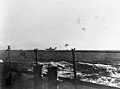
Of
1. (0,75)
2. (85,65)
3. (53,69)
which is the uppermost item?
(53,69)

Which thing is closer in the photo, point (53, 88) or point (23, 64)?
point (53, 88)

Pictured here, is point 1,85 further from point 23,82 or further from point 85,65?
point 85,65

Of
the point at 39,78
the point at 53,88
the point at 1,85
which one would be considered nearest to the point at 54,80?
the point at 53,88

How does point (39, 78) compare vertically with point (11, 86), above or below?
above

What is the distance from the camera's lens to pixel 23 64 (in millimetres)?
11195

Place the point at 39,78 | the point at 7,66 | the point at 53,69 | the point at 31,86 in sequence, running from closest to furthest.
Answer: the point at 53,69
the point at 39,78
the point at 31,86
the point at 7,66

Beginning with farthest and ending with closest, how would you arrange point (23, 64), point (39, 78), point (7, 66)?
point (23, 64) < point (7, 66) < point (39, 78)

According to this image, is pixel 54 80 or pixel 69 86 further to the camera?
pixel 69 86

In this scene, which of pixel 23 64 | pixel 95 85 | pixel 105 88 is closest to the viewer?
pixel 105 88

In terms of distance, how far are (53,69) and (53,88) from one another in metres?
0.50

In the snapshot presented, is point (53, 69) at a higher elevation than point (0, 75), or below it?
higher

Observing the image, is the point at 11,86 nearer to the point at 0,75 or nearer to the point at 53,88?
the point at 0,75

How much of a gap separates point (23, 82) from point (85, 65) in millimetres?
23090

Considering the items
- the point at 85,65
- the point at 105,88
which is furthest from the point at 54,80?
the point at 85,65
